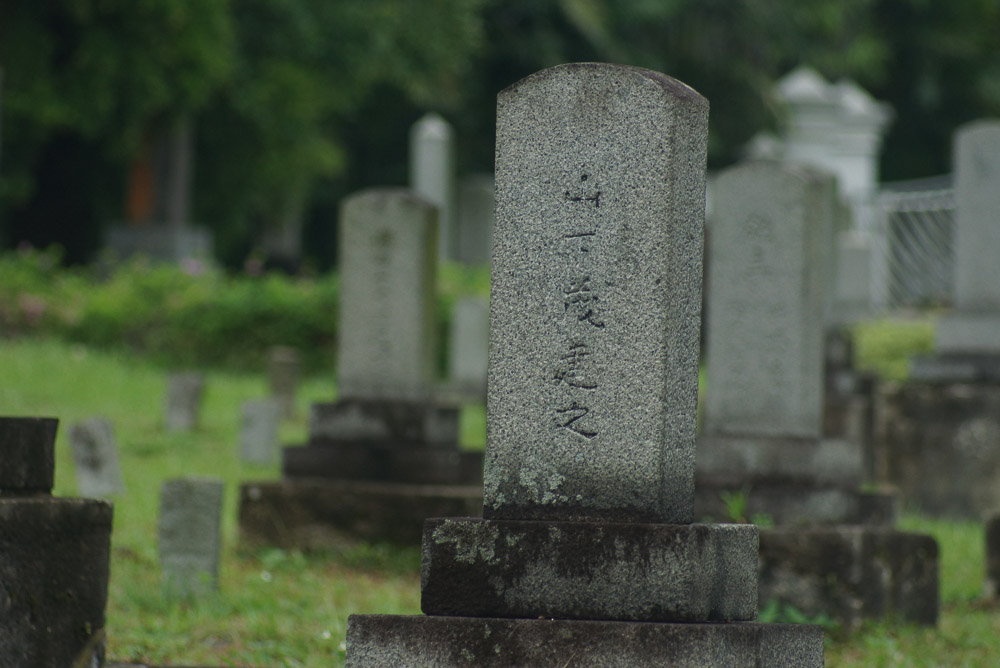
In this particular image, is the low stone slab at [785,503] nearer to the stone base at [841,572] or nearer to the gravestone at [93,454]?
the stone base at [841,572]

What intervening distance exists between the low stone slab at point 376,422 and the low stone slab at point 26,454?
12.0ft

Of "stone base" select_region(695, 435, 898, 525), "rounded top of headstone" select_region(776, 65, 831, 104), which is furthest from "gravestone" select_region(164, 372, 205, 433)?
"rounded top of headstone" select_region(776, 65, 831, 104)

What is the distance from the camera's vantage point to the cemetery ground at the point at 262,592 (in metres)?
5.50

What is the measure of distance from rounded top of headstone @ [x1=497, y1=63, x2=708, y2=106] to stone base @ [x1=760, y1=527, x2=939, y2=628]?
272 centimetres

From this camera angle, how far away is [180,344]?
16094 millimetres

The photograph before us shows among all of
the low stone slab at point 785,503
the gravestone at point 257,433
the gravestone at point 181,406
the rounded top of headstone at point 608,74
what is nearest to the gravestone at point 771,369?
the low stone slab at point 785,503

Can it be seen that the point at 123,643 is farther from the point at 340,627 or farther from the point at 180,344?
the point at 180,344

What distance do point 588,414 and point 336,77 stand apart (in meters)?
18.7

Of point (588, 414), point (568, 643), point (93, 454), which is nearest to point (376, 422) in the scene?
point (93, 454)

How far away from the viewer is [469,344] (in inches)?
587

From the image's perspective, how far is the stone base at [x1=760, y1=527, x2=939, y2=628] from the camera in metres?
6.25

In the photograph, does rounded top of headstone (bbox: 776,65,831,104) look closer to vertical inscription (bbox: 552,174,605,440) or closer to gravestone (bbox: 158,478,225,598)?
gravestone (bbox: 158,478,225,598)

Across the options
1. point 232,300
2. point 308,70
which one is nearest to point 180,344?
point 232,300

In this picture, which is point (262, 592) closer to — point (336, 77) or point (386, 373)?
point (386, 373)
